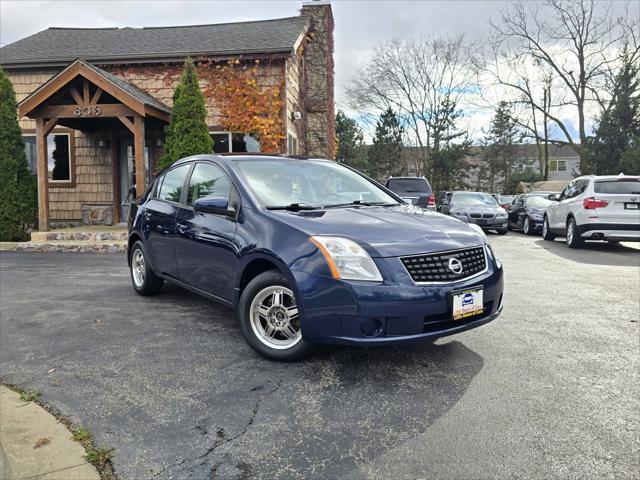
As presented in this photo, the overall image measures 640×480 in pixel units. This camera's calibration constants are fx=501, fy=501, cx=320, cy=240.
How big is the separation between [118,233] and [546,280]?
28.6 feet

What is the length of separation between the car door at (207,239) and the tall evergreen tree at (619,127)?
31.8 metres

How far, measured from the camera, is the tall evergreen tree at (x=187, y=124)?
11.4 meters

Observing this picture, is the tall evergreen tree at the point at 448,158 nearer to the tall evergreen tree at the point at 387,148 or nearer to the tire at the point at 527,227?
the tall evergreen tree at the point at 387,148

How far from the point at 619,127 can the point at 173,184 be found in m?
34.8

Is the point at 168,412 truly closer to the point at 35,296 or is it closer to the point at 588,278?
the point at 35,296

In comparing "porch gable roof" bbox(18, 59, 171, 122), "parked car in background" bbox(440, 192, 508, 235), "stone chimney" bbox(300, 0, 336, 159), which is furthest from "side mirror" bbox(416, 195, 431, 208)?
"porch gable roof" bbox(18, 59, 171, 122)

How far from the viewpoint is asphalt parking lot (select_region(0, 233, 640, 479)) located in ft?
7.85

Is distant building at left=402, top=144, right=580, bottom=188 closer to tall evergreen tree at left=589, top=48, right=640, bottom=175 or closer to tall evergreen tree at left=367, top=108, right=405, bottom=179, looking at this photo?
tall evergreen tree at left=367, top=108, right=405, bottom=179

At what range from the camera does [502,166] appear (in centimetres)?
5991

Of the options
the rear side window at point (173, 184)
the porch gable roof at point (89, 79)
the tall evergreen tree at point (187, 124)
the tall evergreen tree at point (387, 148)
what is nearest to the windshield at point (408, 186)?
the tall evergreen tree at point (187, 124)

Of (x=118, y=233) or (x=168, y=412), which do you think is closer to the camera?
(x=168, y=412)

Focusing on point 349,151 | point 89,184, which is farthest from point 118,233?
point 349,151

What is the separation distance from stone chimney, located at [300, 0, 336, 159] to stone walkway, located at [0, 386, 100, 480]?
15131 millimetres

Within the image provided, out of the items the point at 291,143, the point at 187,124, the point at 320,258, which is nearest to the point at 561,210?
the point at 291,143
